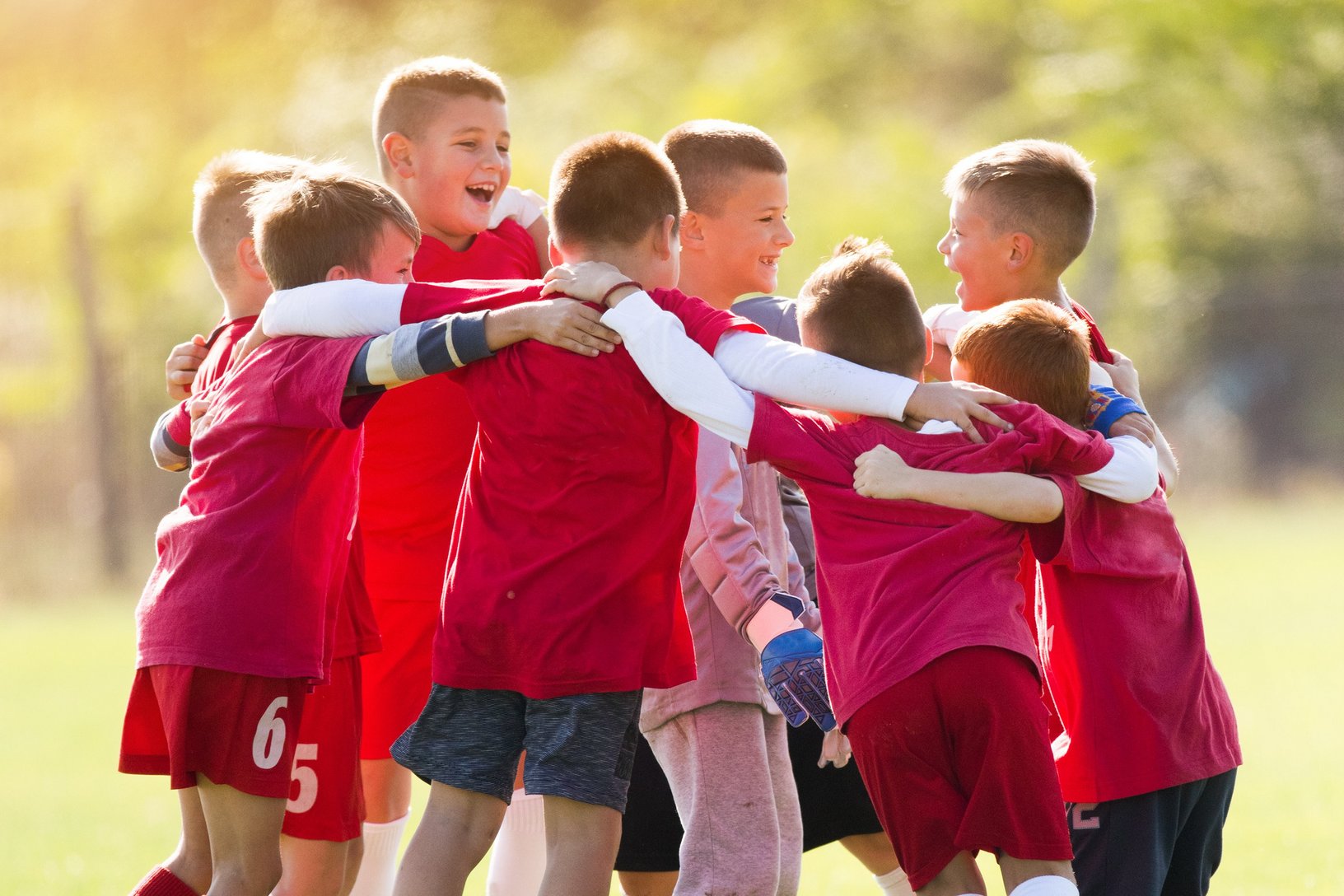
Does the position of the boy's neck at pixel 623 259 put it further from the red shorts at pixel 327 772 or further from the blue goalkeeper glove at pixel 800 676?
the red shorts at pixel 327 772

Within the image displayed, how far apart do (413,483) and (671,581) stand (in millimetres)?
973

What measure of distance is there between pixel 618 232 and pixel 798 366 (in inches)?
17.1

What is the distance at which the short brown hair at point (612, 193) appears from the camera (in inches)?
111

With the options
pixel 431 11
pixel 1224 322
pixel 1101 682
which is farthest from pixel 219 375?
pixel 431 11

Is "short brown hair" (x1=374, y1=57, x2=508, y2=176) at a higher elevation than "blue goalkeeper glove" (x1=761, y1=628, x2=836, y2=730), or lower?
higher

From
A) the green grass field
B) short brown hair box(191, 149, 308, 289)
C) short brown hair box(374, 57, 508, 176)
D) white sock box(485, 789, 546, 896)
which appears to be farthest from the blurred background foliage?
white sock box(485, 789, 546, 896)

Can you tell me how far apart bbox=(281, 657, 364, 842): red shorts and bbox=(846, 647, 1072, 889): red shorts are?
43.9 inches

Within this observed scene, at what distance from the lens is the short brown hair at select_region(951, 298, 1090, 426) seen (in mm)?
2830

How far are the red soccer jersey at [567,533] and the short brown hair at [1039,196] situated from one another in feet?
2.71

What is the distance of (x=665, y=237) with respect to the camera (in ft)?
9.36

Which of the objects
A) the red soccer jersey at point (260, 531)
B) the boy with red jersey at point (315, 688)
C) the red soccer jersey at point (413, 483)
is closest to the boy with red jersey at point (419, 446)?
the red soccer jersey at point (413, 483)

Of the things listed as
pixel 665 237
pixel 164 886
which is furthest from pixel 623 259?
pixel 164 886

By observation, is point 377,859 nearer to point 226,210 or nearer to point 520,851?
point 520,851

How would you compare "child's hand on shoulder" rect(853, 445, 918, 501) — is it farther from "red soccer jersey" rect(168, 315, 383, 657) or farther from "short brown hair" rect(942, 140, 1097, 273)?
"red soccer jersey" rect(168, 315, 383, 657)
